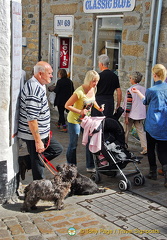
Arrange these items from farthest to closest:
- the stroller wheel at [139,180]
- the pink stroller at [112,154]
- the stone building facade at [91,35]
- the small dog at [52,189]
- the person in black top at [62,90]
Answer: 1. the person in black top at [62,90]
2. the stone building facade at [91,35]
3. the stroller wheel at [139,180]
4. the pink stroller at [112,154]
5. the small dog at [52,189]

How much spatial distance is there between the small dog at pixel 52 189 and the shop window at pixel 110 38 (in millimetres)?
4995

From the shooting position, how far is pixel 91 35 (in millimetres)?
10055

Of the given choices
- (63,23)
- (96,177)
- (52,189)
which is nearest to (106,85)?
(96,177)

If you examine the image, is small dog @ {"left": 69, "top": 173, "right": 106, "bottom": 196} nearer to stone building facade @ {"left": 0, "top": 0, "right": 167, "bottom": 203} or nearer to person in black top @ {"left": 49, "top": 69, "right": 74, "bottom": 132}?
stone building facade @ {"left": 0, "top": 0, "right": 167, "bottom": 203}

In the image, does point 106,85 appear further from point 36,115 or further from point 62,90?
point 36,115

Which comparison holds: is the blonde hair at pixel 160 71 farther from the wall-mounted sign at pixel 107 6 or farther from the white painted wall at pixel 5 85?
the wall-mounted sign at pixel 107 6

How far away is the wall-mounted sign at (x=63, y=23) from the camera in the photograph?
10.6m

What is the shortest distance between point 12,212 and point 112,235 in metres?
1.41

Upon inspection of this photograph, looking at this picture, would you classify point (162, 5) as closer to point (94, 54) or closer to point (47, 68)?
point (94, 54)

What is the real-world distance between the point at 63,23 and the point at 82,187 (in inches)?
257

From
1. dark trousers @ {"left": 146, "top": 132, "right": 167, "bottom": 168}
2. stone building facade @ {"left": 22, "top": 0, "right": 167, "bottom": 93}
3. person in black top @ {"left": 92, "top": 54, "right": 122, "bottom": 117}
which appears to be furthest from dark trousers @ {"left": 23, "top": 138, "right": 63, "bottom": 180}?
stone building facade @ {"left": 22, "top": 0, "right": 167, "bottom": 93}

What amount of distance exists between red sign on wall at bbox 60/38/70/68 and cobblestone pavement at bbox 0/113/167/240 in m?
6.23

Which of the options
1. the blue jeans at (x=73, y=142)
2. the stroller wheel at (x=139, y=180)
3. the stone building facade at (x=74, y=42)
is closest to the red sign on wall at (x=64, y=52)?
the stone building facade at (x=74, y=42)

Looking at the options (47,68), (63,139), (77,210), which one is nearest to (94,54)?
(63,139)
